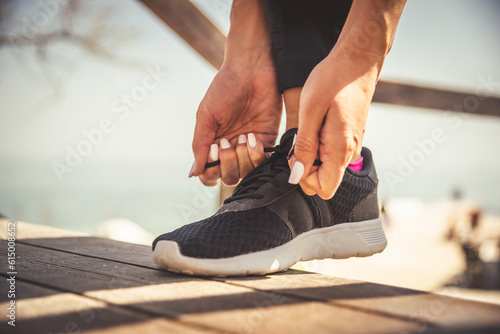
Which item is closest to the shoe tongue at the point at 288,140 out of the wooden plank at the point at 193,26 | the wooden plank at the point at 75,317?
the wooden plank at the point at 75,317

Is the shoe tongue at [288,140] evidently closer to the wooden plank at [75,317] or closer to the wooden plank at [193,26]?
the wooden plank at [75,317]

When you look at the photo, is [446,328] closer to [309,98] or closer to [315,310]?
[315,310]

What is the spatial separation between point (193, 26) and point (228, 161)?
103 cm

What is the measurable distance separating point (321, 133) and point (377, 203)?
462 millimetres

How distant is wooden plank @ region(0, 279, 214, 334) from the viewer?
0.51 m

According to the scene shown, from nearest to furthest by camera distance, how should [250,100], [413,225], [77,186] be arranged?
[250,100], [413,225], [77,186]

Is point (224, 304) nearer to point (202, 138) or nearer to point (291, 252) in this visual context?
point (291, 252)

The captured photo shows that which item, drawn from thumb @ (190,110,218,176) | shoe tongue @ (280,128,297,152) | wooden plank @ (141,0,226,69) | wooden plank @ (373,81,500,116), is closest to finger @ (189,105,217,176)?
thumb @ (190,110,218,176)

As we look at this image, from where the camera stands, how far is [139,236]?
4.21 meters

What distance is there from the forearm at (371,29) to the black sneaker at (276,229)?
0.92 feet

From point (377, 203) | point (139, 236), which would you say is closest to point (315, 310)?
point (377, 203)

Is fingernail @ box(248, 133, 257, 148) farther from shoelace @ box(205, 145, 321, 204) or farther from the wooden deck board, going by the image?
the wooden deck board

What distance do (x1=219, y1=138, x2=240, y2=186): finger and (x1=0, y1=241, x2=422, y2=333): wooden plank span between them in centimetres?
37

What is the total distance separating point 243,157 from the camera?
1.15m
